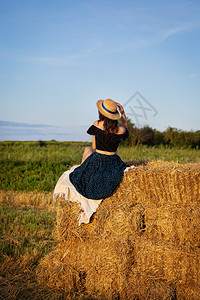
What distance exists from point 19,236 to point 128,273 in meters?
2.80

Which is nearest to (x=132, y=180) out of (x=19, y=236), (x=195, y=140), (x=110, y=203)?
(x=110, y=203)

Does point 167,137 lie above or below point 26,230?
above

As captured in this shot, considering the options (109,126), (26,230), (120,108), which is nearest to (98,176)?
(109,126)

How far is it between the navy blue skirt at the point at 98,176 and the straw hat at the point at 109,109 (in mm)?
682

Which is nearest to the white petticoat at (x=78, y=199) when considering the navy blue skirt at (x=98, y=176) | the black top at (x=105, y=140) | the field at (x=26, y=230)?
the navy blue skirt at (x=98, y=176)

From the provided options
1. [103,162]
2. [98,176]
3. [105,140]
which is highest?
[105,140]

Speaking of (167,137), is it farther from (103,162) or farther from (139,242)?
(139,242)

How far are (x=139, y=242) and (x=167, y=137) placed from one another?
2359cm

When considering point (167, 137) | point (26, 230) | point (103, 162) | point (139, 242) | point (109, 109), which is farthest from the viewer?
point (167, 137)

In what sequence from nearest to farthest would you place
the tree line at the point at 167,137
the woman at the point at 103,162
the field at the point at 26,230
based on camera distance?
the field at the point at 26,230 → the woman at the point at 103,162 → the tree line at the point at 167,137

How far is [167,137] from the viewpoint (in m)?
27.3

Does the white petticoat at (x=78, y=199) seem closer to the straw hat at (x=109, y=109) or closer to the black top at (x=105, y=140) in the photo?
the black top at (x=105, y=140)

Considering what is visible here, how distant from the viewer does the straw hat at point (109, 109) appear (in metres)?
5.25

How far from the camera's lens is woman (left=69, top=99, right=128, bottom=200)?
482 centimetres
